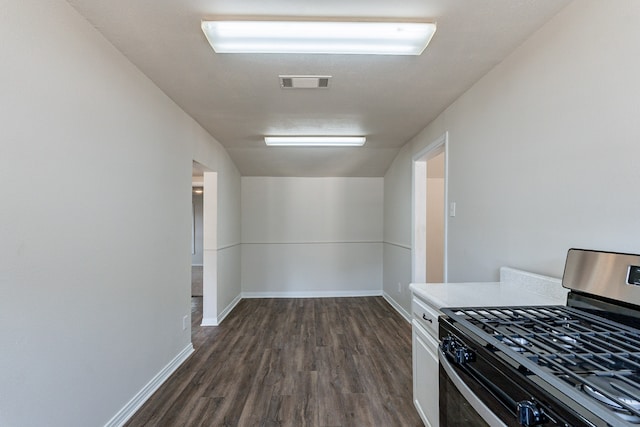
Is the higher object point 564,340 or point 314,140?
point 314,140

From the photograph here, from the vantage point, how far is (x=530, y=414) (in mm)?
740

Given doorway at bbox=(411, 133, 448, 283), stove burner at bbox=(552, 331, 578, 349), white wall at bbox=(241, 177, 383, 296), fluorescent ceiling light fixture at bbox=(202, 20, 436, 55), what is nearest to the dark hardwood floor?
doorway at bbox=(411, 133, 448, 283)

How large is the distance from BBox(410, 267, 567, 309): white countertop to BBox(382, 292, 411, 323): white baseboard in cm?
215

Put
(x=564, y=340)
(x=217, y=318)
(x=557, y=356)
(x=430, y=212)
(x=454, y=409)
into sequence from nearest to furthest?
1. (x=557, y=356)
2. (x=564, y=340)
3. (x=454, y=409)
4. (x=217, y=318)
5. (x=430, y=212)

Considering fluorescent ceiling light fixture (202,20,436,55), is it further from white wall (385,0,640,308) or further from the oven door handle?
the oven door handle

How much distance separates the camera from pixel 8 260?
118cm

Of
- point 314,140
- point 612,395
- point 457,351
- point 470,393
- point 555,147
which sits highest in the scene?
point 314,140

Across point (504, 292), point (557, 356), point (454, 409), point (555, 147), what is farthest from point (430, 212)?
point (557, 356)

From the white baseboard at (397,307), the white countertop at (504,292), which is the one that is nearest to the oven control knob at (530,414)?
the white countertop at (504,292)

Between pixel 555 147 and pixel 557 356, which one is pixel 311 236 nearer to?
pixel 555 147

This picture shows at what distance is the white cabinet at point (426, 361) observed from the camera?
1566 mm

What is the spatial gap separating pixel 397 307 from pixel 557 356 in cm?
364

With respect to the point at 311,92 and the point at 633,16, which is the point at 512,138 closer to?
the point at 633,16

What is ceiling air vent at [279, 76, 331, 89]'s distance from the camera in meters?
2.14
